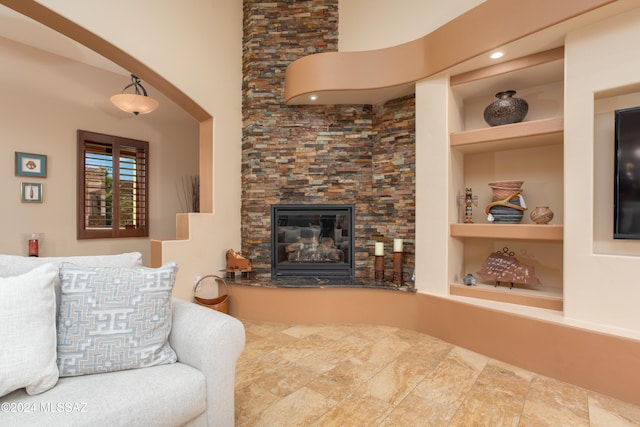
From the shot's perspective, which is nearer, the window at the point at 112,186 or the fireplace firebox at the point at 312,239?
the fireplace firebox at the point at 312,239

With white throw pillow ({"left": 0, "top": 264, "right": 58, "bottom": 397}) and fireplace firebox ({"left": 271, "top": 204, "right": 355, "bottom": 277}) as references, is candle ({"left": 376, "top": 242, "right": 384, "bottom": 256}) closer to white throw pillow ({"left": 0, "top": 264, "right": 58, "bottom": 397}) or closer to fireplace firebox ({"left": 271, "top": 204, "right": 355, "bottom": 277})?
fireplace firebox ({"left": 271, "top": 204, "right": 355, "bottom": 277})

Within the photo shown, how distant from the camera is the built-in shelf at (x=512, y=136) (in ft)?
7.38

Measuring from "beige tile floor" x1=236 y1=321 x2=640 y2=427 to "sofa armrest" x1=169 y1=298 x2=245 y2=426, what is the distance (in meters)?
0.36

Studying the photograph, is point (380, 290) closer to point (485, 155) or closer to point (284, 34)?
point (485, 155)

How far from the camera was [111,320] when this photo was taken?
4.08ft

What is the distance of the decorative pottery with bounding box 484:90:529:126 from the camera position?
2.50 metres

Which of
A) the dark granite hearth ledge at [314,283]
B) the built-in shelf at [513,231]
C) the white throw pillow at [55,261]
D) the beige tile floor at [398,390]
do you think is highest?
the built-in shelf at [513,231]

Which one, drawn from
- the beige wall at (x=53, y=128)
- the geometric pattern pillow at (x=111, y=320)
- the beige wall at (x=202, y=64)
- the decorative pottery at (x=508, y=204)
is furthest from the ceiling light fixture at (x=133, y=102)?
the decorative pottery at (x=508, y=204)

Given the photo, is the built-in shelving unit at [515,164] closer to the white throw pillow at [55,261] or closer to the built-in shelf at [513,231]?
the built-in shelf at [513,231]

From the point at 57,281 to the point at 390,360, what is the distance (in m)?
1.97

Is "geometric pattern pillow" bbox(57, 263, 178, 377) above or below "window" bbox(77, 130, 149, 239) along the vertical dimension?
below

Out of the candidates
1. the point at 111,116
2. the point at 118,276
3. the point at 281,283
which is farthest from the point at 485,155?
the point at 111,116

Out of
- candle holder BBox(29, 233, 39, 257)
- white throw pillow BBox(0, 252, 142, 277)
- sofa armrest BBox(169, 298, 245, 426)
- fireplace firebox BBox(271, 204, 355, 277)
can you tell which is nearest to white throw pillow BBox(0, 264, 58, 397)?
white throw pillow BBox(0, 252, 142, 277)

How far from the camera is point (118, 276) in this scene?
1.32 metres
